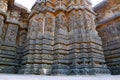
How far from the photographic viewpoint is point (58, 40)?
7.14 meters

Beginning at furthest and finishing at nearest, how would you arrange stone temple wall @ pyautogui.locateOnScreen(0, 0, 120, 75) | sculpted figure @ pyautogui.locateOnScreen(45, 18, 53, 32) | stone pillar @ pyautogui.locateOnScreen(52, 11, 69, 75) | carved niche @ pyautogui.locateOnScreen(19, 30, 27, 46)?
carved niche @ pyautogui.locateOnScreen(19, 30, 27, 46) < sculpted figure @ pyautogui.locateOnScreen(45, 18, 53, 32) < stone temple wall @ pyautogui.locateOnScreen(0, 0, 120, 75) < stone pillar @ pyautogui.locateOnScreen(52, 11, 69, 75)

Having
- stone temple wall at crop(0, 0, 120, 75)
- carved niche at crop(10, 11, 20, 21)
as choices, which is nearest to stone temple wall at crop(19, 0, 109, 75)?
stone temple wall at crop(0, 0, 120, 75)

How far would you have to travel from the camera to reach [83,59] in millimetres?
6363

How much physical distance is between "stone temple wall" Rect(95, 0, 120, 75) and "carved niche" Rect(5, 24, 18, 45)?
22.8 feet

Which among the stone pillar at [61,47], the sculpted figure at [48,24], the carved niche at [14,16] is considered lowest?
the stone pillar at [61,47]

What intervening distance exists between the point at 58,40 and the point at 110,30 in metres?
4.92

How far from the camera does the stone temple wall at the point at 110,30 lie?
851 centimetres

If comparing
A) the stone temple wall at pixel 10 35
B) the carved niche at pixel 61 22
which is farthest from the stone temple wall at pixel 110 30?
the stone temple wall at pixel 10 35

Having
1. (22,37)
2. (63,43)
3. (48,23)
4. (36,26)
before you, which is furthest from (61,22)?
(22,37)

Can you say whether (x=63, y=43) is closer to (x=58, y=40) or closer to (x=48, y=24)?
(x=58, y=40)

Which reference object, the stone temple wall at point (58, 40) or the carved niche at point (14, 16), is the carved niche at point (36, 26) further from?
the carved niche at point (14, 16)

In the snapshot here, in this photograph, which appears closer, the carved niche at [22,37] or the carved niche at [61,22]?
the carved niche at [61,22]

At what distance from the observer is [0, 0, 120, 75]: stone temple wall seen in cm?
643

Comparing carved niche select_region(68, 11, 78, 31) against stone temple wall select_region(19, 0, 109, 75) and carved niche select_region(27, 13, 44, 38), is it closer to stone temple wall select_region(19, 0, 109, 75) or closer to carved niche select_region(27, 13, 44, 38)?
stone temple wall select_region(19, 0, 109, 75)
